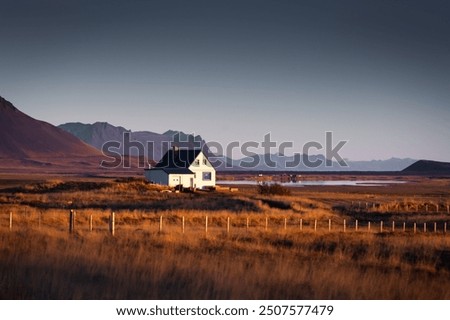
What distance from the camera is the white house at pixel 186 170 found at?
73.1 meters

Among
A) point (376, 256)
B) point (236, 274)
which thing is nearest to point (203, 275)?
point (236, 274)

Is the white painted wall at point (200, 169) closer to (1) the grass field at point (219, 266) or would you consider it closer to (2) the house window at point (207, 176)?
(2) the house window at point (207, 176)

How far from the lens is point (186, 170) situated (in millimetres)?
73500

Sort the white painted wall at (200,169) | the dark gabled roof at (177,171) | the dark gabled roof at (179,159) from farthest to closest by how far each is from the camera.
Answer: the dark gabled roof at (179,159)
the white painted wall at (200,169)
the dark gabled roof at (177,171)

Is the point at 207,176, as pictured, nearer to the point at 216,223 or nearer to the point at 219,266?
the point at 216,223

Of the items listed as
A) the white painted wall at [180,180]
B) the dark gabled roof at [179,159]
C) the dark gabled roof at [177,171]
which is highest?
the dark gabled roof at [179,159]

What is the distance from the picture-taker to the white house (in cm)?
7306

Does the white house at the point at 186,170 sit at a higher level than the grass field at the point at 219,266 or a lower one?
higher

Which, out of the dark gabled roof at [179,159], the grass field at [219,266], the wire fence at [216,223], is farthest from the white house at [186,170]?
the grass field at [219,266]

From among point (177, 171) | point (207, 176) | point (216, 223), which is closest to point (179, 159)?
point (177, 171)

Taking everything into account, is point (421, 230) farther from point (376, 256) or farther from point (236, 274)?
point (236, 274)

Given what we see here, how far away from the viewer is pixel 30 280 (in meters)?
11.4

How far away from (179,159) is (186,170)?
2.26m
